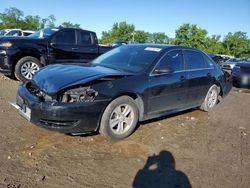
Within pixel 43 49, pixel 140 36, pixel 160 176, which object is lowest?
pixel 160 176

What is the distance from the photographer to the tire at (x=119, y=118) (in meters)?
4.61

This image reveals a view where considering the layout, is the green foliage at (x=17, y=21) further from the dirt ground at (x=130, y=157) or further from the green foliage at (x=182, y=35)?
the dirt ground at (x=130, y=157)

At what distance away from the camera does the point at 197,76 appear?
643 centimetres

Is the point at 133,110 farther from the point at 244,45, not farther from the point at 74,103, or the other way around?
the point at 244,45

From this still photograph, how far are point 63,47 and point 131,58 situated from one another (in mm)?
4300

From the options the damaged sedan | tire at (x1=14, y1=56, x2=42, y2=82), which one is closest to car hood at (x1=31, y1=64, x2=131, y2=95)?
the damaged sedan

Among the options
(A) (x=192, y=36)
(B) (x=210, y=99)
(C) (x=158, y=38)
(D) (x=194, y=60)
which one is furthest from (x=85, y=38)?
(C) (x=158, y=38)

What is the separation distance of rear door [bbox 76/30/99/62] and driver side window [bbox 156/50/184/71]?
4.49 metres

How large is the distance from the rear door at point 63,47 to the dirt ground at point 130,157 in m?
3.60

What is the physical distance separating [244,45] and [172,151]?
6590cm

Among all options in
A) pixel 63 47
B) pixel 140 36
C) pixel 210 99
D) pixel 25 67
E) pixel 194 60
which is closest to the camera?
pixel 194 60

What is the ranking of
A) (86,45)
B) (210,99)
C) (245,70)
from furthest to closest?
(245,70)
(86,45)
(210,99)

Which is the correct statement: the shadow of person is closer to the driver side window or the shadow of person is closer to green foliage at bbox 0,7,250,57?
the driver side window

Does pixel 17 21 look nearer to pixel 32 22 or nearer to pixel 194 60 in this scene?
pixel 32 22
